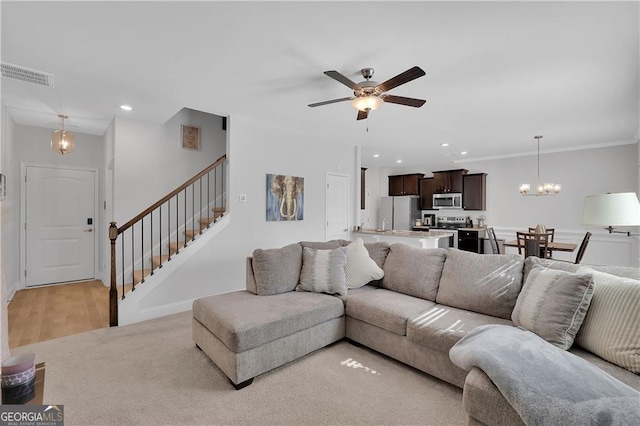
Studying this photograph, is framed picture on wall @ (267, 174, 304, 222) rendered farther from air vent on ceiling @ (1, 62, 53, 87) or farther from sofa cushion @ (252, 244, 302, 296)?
air vent on ceiling @ (1, 62, 53, 87)

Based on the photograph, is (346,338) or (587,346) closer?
(587,346)

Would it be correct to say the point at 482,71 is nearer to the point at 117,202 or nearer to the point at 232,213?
the point at 232,213

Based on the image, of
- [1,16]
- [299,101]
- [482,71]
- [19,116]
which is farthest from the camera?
[19,116]

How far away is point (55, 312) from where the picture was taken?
3.58m

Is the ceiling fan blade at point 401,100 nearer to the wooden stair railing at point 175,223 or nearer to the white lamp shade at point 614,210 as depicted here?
the white lamp shade at point 614,210

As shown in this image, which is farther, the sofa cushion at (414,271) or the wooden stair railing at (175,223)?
the wooden stair railing at (175,223)

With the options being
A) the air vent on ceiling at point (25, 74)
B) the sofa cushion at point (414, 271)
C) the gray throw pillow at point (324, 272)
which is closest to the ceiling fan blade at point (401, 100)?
the sofa cushion at point (414, 271)

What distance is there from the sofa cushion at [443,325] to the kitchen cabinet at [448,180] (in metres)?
5.80

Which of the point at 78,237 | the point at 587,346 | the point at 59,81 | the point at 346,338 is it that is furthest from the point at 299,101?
the point at 78,237

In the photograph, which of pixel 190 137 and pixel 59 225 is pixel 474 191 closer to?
pixel 190 137

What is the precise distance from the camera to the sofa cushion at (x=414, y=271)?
2830 mm

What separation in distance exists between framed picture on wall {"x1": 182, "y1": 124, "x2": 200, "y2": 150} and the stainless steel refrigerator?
18.0 feet

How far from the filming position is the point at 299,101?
3547 mm

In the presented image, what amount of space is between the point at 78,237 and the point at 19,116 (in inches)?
75.8
